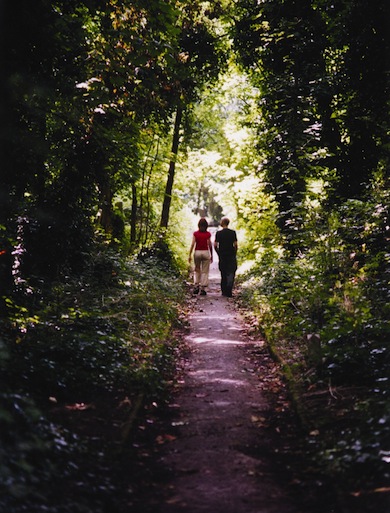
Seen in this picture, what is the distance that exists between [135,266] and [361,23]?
27.5 ft

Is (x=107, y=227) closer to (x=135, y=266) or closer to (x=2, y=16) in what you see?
(x=135, y=266)

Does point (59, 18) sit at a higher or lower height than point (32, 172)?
higher

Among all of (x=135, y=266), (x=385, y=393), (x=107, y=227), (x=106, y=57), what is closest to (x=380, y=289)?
(x=385, y=393)

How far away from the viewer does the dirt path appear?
420cm

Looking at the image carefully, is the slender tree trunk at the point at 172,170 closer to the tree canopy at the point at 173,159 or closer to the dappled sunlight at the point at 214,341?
the tree canopy at the point at 173,159

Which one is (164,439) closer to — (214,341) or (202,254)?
(214,341)

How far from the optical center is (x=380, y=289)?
816 centimetres

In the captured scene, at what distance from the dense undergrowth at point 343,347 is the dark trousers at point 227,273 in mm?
2762

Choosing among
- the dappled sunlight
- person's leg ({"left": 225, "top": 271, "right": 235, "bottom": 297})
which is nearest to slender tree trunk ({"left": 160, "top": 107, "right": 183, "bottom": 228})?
person's leg ({"left": 225, "top": 271, "right": 235, "bottom": 297})

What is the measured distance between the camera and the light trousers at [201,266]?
15719 millimetres

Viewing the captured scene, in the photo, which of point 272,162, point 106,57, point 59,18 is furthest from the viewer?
point 272,162

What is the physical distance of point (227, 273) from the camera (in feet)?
50.8

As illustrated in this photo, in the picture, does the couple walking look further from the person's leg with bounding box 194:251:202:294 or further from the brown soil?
the brown soil

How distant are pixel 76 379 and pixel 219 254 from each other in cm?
974
